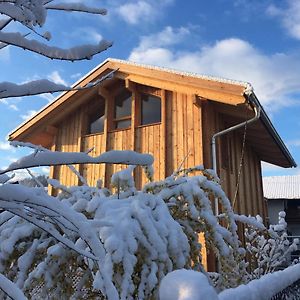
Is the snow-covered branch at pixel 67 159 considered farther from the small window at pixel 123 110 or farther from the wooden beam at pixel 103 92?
the wooden beam at pixel 103 92

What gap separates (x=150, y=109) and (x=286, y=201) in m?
16.6

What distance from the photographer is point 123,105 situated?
910cm

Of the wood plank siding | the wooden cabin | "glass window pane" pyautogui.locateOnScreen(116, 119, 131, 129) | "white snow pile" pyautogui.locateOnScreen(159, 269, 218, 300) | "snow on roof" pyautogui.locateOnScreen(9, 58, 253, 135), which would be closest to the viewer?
"white snow pile" pyautogui.locateOnScreen(159, 269, 218, 300)

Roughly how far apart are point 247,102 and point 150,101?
Answer: 8.43 ft

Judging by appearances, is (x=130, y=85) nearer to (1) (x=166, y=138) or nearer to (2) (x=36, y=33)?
(1) (x=166, y=138)

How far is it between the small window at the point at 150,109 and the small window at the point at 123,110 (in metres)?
0.37

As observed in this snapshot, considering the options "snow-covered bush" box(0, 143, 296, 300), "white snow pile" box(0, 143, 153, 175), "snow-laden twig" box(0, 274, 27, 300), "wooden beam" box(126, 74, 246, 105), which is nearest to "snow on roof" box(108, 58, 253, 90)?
"wooden beam" box(126, 74, 246, 105)

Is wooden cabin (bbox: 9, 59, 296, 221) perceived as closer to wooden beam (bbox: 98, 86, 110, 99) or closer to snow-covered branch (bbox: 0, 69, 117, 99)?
wooden beam (bbox: 98, 86, 110, 99)

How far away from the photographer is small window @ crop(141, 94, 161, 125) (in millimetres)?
8508

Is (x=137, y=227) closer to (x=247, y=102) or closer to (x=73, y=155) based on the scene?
(x=73, y=155)

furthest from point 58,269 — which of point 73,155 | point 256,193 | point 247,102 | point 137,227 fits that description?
point 256,193

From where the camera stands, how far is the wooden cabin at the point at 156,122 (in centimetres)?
757

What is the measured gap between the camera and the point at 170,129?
798 centimetres

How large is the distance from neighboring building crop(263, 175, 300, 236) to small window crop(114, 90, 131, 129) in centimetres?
1371
